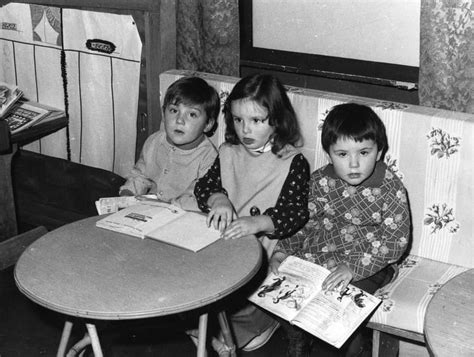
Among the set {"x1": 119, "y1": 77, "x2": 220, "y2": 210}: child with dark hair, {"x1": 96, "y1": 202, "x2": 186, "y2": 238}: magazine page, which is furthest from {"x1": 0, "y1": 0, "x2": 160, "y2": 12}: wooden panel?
{"x1": 96, "y1": 202, "x2": 186, "y2": 238}: magazine page

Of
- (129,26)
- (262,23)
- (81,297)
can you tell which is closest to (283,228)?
(81,297)

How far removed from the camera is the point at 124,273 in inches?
86.3

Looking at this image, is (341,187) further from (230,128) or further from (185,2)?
(185,2)


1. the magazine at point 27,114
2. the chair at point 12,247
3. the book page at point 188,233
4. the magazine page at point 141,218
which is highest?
the magazine at point 27,114

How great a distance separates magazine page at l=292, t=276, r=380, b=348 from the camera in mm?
2338

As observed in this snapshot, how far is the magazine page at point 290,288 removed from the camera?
8.15 ft

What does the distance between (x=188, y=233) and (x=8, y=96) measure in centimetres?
173

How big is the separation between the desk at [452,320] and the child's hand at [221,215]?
810 millimetres

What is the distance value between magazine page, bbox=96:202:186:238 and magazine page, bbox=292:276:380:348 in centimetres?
59

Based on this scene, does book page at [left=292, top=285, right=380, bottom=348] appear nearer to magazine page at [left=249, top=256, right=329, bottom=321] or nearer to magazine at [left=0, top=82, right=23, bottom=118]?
magazine page at [left=249, top=256, right=329, bottom=321]

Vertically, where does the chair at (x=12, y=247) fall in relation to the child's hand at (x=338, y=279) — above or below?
below

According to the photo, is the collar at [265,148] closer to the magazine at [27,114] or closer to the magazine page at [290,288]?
the magazine page at [290,288]

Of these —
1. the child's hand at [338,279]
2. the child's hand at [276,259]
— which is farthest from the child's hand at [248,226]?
the child's hand at [338,279]

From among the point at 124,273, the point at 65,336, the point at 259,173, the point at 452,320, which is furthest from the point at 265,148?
the point at 452,320
